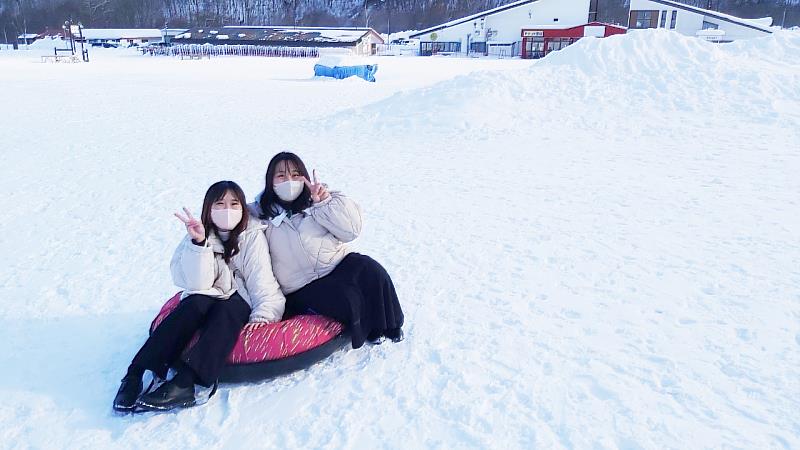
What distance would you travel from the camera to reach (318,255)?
314cm

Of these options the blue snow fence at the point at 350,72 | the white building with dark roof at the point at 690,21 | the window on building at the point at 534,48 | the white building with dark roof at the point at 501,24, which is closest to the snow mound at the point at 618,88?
the blue snow fence at the point at 350,72

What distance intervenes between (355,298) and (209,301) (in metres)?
0.74

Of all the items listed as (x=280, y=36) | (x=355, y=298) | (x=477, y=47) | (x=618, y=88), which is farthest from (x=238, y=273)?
(x=280, y=36)

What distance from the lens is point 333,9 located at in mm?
99750

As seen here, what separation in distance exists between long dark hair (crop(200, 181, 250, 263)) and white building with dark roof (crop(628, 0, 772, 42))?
45.6 m

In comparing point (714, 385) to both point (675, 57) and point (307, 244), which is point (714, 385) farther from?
point (675, 57)

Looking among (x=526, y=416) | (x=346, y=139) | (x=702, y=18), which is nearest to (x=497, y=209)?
(x=526, y=416)

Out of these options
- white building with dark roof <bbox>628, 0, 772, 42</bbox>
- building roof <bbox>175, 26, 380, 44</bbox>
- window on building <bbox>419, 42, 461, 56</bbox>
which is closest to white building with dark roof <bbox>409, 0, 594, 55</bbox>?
window on building <bbox>419, 42, 461, 56</bbox>

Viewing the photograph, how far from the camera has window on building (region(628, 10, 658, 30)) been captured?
44969 mm

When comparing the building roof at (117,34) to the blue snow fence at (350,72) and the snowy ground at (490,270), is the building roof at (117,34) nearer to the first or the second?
the blue snow fence at (350,72)

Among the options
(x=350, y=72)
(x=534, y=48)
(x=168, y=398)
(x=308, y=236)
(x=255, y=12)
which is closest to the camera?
(x=168, y=398)

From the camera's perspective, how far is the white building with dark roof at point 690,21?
139 feet

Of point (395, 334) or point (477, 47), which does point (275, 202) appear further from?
point (477, 47)

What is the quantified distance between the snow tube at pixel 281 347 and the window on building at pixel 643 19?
49.1 m
